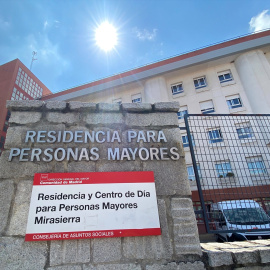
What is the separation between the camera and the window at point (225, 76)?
19.0 meters

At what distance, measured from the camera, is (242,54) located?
18.4 meters

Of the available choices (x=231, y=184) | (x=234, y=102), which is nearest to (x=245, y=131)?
(x=231, y=184)

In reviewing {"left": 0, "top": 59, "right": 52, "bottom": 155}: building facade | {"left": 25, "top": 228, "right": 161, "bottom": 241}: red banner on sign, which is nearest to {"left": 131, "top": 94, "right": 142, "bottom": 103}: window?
{"left": 0, "top": 59, "right": 52, "bottom": 155}: building facade

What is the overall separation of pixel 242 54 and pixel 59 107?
21.1 m

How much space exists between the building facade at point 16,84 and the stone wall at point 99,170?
20.0 meters

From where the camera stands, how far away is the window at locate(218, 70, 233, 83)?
18969 millimetres

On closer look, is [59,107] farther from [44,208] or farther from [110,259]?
[110,259]

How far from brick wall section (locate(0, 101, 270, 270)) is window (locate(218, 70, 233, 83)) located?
1913 cm

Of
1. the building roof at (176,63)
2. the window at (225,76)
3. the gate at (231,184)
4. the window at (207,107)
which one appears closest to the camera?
the gate at (231,184)

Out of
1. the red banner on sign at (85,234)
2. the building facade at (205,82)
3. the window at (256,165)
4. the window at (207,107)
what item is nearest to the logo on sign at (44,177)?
the red banner on sign at (85,234)

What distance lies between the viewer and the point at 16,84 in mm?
22391

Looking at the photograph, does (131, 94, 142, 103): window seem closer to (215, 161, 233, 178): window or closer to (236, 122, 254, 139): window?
(236, 122, 254, 139): window

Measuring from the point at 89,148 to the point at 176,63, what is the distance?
1888 cm

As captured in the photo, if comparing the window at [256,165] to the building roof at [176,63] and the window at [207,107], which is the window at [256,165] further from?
the building roof at [176,63]
